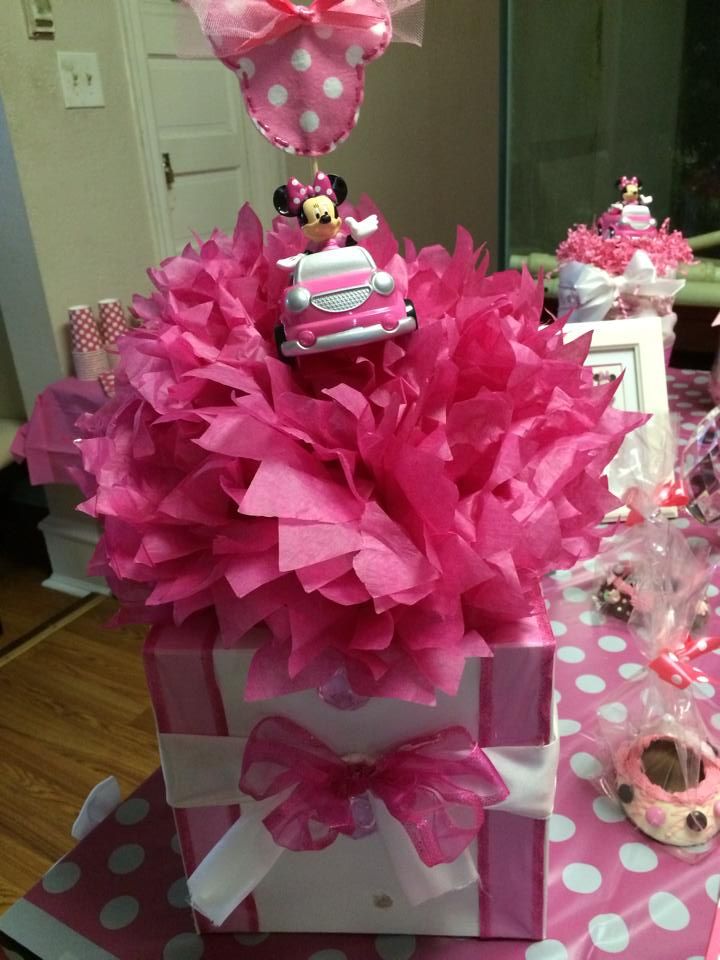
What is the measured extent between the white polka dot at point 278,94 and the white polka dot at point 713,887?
62cm

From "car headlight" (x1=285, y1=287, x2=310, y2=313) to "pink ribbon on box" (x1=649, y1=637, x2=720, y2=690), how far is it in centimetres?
42

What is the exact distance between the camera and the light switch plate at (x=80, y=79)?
187 centimetres

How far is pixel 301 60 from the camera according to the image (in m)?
0.50

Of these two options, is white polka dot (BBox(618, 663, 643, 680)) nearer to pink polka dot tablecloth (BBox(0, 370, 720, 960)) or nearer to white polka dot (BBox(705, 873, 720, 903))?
pink polka dot tablecloth (BBox(0, 370, 720, 960))

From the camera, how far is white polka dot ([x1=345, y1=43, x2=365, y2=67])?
51cm

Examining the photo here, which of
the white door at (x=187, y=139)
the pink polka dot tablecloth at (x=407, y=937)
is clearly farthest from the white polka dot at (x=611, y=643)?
the white door at (x=187, y=139)

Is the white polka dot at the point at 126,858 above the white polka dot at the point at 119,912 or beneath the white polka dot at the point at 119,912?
above

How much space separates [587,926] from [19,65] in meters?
1.93

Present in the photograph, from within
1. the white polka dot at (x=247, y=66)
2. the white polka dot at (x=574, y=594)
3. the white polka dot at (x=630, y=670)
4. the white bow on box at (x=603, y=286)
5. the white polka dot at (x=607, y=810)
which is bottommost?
the white polka dot at (x=607, y=810)

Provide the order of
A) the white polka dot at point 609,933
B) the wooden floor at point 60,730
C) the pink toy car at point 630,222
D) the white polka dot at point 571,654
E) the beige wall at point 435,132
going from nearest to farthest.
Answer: the white polka dot at point 609,933
the white polka dot at point 571,654
the pink toy car at point 630,222
the wooden floor at point 60,730
the beige wall at point 435,132

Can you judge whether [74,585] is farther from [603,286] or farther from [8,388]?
[603,286]

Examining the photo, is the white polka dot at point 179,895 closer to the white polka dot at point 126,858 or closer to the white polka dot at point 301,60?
the white polka dot at point 126,858

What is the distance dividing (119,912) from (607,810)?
391 millimetres

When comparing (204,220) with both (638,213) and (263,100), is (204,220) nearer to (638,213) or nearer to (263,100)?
(638,213)
